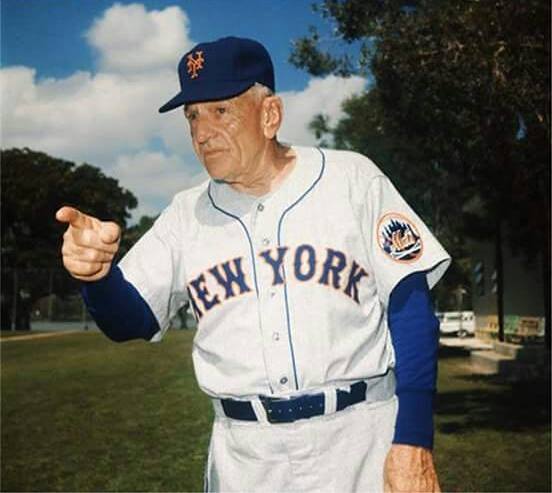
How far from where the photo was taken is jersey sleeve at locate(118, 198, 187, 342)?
2828mm

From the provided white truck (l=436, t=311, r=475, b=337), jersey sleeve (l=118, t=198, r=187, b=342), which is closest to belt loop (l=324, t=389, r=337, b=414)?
jersey sleeve (l=118, t=198, r=187, b=342)

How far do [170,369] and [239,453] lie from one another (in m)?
18.6

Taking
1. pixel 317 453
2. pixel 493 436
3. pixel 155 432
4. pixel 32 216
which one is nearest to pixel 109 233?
pixel 317 453

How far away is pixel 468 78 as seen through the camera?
1180 cm

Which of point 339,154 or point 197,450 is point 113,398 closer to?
point 197,450

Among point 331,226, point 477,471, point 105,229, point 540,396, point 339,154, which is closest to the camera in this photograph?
point 105,229

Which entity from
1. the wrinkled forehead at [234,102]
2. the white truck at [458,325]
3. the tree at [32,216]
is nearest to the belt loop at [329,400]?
the wrinkled forehead at [234,102]

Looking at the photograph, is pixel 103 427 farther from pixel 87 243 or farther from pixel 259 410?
pixel 87 243

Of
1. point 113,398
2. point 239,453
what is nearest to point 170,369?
point 113,398

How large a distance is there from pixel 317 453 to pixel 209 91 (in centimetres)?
135

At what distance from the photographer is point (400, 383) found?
255 cm

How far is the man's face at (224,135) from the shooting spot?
108 inches

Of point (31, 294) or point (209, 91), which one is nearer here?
point (209, 91)

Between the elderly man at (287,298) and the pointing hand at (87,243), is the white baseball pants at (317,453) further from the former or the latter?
the pointing hand at (87,243)
